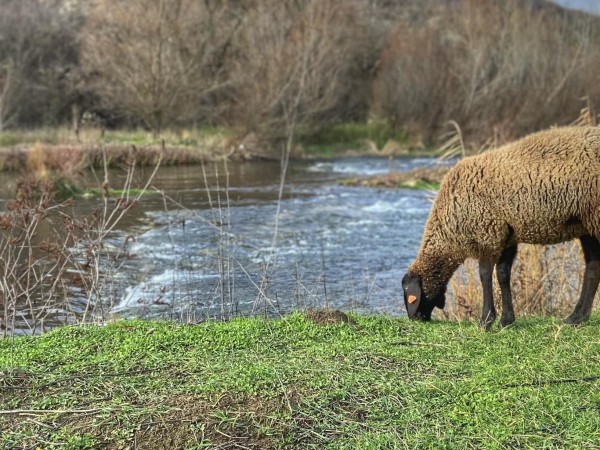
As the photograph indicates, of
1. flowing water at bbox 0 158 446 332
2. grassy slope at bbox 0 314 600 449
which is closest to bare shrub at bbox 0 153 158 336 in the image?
flowing water at bbox 0 158 446 332

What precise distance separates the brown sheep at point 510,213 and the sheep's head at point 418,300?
0.03 feet

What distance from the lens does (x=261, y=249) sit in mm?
12844

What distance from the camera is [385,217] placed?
1770 cm

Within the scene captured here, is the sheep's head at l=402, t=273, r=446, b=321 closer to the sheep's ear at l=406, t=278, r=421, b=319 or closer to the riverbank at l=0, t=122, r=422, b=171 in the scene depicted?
the sheep's ear at l=406, t=278, r=421, b=319

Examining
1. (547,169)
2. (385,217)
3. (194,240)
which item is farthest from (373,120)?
(547,169)

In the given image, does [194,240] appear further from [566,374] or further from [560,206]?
[566,374]

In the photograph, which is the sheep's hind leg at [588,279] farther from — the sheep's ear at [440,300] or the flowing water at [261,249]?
the flowing water at [261,249]

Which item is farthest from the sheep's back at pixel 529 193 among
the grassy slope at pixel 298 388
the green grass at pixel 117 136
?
the green grass at pixel 117 136

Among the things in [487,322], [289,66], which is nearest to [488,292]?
[487,322]

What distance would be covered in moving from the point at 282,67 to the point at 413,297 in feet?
103

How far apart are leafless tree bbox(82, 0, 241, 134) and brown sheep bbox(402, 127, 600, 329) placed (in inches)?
1197

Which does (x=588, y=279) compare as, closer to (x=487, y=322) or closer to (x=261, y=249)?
(x=487, y=322)

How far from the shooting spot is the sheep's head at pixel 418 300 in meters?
6.95

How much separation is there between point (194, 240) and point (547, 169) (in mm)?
8863
